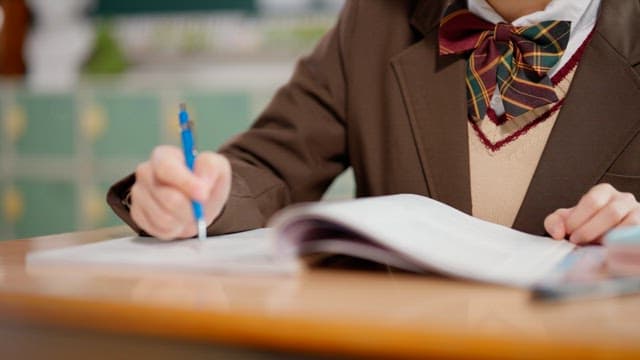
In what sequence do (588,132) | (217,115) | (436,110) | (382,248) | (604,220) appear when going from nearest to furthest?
(382,248), (604,220), (588,132), (436,110), (217,115)

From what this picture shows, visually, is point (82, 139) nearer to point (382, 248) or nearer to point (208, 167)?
point (208, 167)

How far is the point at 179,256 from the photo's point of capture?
82cm

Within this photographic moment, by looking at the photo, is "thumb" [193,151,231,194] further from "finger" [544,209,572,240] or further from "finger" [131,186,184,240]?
"finger" [544,209,572,240]

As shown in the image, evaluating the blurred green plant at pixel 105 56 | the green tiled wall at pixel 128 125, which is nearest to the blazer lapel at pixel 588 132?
the green tiled wall at pixel 128 125

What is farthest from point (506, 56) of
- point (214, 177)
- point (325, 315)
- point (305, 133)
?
point (325, 315)

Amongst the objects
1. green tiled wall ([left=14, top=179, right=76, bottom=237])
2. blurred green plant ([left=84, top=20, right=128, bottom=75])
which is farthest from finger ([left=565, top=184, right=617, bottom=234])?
blurred green plant ([left=84, top=20, right=128, bottom=75])

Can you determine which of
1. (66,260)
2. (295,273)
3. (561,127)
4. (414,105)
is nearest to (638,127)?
(561,127)

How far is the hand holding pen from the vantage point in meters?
0.89

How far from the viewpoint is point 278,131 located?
4.46 feet

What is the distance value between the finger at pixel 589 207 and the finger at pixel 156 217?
395 mm

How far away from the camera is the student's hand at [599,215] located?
854mm

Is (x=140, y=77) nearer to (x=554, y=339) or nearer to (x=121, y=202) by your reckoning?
(x=121, y=202)

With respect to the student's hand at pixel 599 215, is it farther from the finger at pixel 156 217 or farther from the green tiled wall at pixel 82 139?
the green tiled wall at pixel 82 139

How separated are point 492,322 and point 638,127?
0.73 meters
